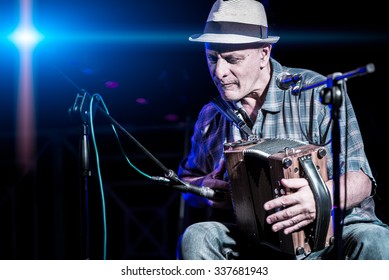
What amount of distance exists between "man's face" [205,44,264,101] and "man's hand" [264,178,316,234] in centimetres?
75

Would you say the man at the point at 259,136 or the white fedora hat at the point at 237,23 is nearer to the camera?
the man at the point at 259,136

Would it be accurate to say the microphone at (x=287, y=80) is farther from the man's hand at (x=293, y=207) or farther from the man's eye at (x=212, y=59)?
the man's eye at (x=212, y=59)

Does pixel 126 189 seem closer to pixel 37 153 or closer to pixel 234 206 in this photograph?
pixel 37 153

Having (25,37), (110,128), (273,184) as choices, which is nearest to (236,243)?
(273,184)

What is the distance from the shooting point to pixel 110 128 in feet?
15.6

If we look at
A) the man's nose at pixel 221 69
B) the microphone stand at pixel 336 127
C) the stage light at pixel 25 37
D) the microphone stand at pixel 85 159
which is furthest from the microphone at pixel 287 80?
the stage light at pixel 25 37

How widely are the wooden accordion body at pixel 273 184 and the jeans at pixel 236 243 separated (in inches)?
4.1

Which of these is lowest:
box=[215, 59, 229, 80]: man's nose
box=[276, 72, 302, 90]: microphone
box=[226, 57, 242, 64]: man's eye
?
box=[276, 72, 302, 90]: microphone

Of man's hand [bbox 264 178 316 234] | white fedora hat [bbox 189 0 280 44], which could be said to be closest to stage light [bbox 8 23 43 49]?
white fedora hat [bbox 189 0 280 44]

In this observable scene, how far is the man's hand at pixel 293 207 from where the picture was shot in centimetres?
238

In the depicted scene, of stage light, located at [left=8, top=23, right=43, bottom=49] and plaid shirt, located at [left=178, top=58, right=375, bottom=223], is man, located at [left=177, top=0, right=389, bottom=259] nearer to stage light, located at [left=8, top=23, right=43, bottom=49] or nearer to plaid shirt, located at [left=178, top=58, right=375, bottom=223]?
plaid shirt, located at [left=178, top=58, right=375, bottom=223]

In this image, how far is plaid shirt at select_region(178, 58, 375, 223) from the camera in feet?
9.01

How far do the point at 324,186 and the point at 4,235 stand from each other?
3219 millimetres

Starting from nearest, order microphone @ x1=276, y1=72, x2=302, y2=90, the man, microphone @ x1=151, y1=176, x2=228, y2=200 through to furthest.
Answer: microphone @ x1=276, y1=72, x2=302, y2=90 < the man < microphone @ x1=151, y1=176, x2=228, y2=200
